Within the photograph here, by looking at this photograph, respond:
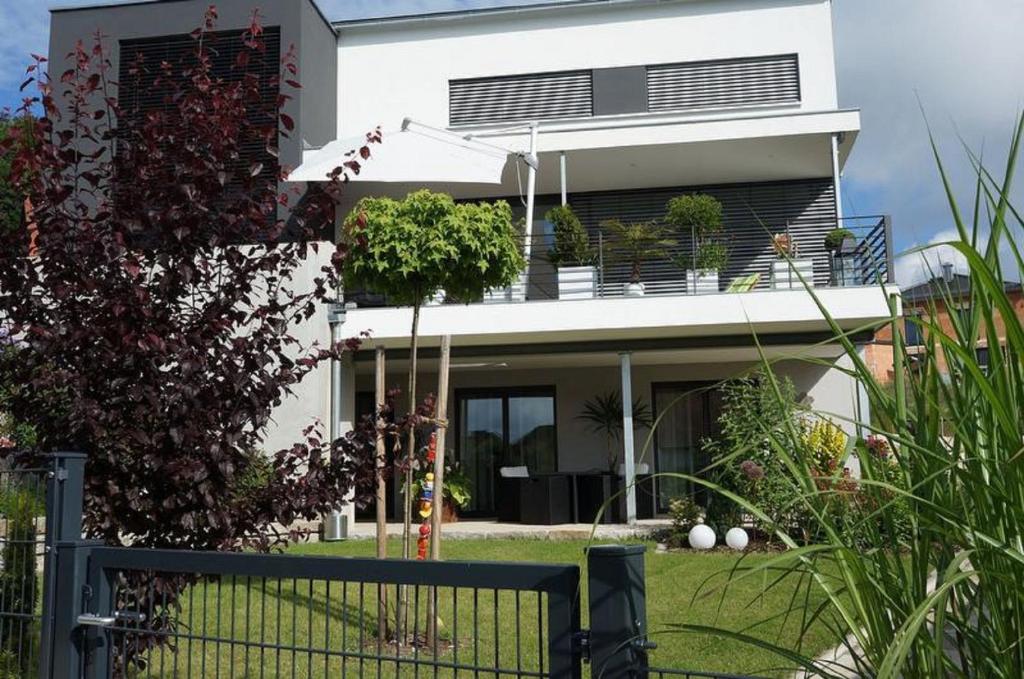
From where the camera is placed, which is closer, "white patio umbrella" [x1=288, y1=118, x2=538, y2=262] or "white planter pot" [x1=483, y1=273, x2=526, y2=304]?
"white patio umbrella" [x1=288, y1=118, x2=538, y2=262]

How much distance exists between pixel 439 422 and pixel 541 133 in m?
8.74

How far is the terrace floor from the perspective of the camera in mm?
11969

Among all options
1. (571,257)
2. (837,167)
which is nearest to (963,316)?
(571,257)

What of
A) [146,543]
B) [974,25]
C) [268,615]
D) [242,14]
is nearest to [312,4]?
[242,14]

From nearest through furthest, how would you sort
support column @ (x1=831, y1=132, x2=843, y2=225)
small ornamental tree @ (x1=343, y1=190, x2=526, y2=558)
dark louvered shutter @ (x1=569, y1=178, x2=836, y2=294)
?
small ornamental tree @ (x1=343, y1=190, x2=526, y2=558) < support column @ (x1=831, y1=132, x2=843, y2=225) < dark louvered shutter @ (x1=569, y1=178, x2=836, y2=294)

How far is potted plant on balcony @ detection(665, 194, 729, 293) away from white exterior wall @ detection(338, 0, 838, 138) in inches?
100

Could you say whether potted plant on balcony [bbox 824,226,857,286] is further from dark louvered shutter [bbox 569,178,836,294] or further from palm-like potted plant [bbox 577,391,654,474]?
palm-like potted plant [bbox 577,391,654,474]

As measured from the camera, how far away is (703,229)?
43.7 feet

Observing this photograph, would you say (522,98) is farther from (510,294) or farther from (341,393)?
(341,393)

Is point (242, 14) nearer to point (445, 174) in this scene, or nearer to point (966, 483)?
point (445, 174)

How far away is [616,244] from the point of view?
1349 cm

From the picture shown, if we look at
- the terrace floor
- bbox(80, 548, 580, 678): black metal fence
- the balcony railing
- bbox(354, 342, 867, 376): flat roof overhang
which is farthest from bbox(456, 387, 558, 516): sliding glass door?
bbox(80, 548, 580, 678): black metal fence

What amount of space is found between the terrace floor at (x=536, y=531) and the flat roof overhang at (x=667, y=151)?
4764mm

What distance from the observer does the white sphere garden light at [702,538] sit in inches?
419
